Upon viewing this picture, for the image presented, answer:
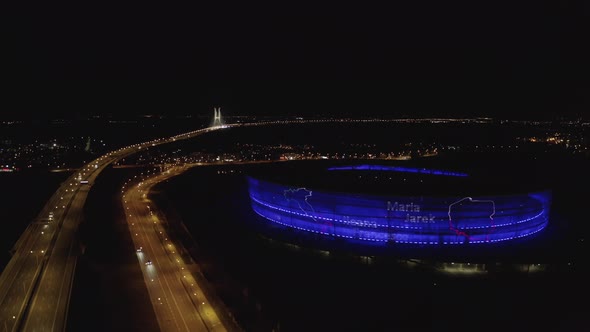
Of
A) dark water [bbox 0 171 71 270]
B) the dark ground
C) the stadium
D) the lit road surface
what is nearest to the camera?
the lit road surface

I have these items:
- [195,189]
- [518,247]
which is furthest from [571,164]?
[195,189]

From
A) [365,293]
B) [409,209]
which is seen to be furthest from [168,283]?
[409,209]

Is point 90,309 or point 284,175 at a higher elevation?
point 284,175

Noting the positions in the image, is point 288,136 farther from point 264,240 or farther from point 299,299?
point 299,299

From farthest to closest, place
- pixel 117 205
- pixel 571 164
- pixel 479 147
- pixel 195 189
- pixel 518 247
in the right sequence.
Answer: pixel 479 147
pixel 571 164
pixel 195 189
pixel 117 205
pixel 518 247

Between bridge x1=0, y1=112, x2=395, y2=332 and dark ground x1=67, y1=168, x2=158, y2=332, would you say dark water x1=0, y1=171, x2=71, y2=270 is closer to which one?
bridge x1=0, y1=112, x2=395, y2=332

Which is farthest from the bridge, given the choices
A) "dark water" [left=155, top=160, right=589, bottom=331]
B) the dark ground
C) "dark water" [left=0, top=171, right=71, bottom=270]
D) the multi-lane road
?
"dark water" [left=155, top=160, right=589, bottom=331]

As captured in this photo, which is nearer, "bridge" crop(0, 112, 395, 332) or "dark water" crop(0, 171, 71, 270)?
"bridge" crop(0, 112, 395, 332)

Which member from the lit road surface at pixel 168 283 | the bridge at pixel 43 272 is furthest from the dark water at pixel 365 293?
the bridge at pixel 43 272
